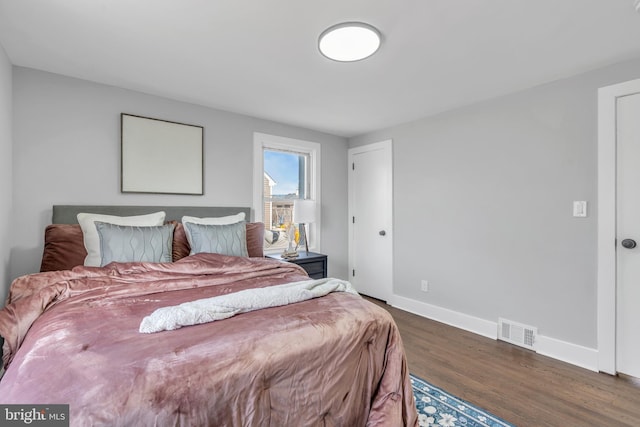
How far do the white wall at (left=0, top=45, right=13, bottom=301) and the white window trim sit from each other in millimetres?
1989

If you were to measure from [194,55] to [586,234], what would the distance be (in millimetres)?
3277

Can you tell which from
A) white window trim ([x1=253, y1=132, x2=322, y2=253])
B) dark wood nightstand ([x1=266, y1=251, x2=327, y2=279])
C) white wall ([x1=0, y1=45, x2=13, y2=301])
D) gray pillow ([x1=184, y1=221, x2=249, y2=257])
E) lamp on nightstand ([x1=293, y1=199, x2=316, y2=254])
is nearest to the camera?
white wall ([x1=0, y1=45, x2=13, y2=301])

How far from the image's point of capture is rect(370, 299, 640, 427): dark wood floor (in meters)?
1.77

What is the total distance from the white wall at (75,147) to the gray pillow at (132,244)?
622 millimetres

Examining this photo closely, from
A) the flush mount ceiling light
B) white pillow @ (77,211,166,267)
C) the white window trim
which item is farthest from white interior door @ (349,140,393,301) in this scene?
white pillow @ (77,211,166,267)

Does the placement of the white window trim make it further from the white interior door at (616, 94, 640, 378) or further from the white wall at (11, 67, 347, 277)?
the white interior door at (616, 94, 640, 378)

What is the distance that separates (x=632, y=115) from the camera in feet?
6.99

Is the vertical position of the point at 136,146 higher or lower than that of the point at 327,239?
higher

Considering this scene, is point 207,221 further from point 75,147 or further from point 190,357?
point 190,357

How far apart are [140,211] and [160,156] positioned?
56 cm

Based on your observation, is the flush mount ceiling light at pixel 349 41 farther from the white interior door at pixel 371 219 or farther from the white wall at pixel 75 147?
the white interior door at pixel 371 219

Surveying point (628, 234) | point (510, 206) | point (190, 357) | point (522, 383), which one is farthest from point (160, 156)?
point (628, 234)

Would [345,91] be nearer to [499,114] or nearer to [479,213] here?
[499,114]

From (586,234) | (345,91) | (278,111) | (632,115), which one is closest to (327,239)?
(278,111)
